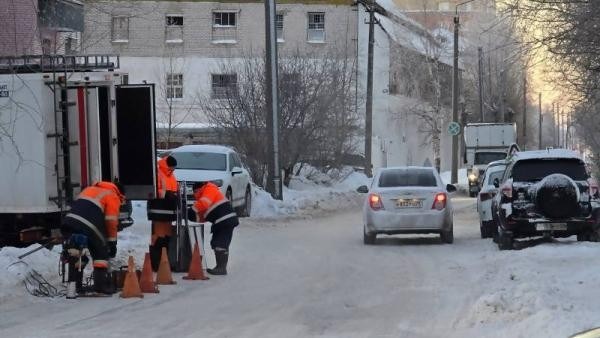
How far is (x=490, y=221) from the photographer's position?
19797 mm

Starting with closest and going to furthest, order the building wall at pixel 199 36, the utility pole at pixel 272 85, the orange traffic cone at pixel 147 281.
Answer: the orange traffic cone at pixel 147 281, the utility pole at pixel 272 85, the building wall at pixel 199 36

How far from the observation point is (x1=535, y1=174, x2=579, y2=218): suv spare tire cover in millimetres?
16156

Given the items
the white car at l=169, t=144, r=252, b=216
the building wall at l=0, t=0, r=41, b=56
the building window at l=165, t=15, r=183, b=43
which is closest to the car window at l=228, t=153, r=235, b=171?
the white car at l=169, t=144, r=252, b=216

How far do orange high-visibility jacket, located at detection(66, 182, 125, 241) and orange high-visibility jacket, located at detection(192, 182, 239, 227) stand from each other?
7.81 feet

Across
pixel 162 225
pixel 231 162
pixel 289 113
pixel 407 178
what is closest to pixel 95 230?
pixel 162 225

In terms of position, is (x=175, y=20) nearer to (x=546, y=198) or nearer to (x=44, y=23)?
(x=44, y=23)

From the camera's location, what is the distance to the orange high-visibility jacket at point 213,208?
1412 centimetres

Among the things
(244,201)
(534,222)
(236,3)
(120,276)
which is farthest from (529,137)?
(120,276)

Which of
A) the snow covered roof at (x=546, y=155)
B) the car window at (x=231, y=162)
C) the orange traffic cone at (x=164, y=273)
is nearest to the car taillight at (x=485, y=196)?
the snow covered roof at (x=546, y=155)

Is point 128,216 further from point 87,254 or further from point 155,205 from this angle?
point 87,254

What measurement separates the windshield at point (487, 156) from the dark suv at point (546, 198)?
26.8m

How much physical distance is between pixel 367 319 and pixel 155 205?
490 cm

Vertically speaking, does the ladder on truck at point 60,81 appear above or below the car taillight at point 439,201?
above

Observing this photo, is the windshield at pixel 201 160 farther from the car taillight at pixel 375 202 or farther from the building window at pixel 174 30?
the building window at pixel 174 30
